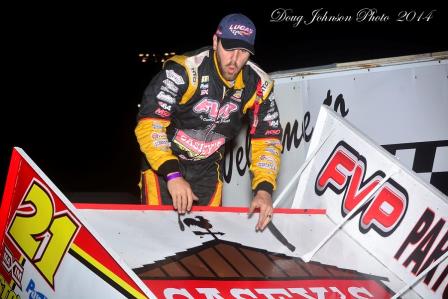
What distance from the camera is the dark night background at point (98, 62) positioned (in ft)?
36.1

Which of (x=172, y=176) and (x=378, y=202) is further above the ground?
(x=378, y=202)

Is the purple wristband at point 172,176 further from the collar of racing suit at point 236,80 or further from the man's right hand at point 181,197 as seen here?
the collar of racing suit at point 236,80

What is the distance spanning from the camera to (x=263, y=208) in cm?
317

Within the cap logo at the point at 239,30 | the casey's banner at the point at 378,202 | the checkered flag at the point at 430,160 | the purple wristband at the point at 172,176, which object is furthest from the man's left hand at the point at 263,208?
the checkered flag at the point at 430,160

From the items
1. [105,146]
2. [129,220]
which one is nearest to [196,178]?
[129,220]

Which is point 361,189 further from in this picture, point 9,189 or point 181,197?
point 9,189

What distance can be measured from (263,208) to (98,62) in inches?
553

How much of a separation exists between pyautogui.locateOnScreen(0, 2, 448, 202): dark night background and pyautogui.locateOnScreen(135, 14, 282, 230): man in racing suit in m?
6.16

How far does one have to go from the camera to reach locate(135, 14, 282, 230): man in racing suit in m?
3.29

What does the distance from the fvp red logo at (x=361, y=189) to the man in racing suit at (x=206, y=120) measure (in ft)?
0.95

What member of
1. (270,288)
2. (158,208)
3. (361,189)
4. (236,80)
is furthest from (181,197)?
(361,189)

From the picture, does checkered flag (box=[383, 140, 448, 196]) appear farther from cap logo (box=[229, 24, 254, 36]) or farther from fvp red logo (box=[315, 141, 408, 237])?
cap logo (box=[229, 24, 254, 36])

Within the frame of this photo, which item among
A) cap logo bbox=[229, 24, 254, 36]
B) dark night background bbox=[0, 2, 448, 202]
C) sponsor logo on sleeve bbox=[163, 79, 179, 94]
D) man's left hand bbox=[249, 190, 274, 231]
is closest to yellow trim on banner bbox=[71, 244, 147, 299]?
man's left hand bbox=[249, 190, 274, 231]

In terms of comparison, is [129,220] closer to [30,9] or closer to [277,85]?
[277,85]
